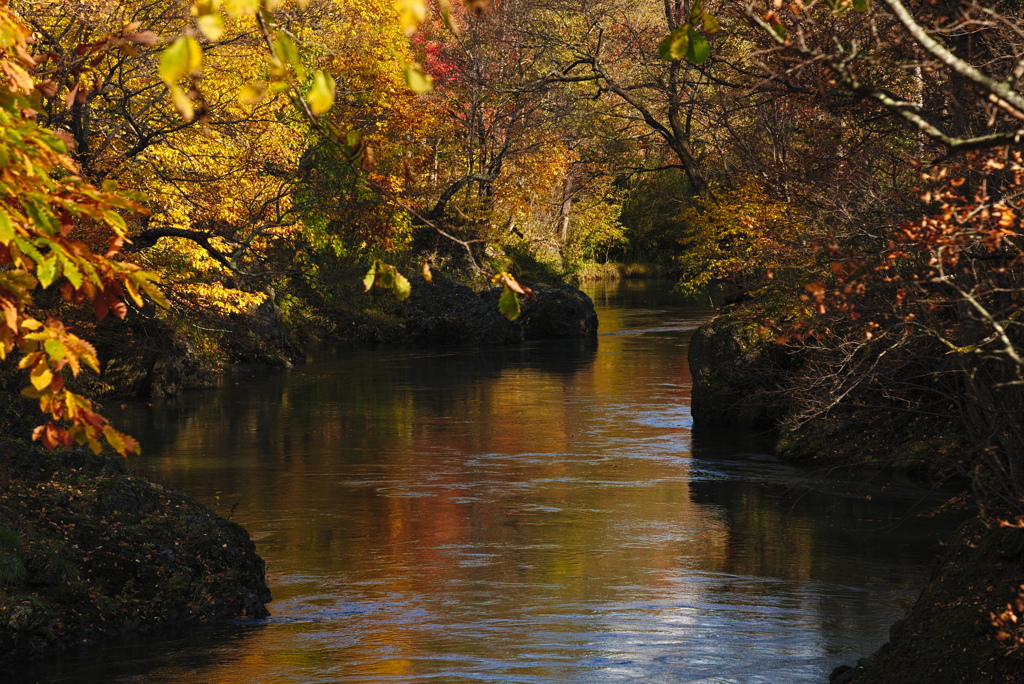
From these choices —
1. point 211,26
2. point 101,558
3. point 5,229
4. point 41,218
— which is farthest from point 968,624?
point 101,558

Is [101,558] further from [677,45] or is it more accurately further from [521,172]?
[521,172]

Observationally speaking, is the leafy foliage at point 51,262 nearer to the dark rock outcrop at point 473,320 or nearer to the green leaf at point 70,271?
the green leaf at point 70,271

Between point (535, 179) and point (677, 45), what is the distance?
50462 millimetres

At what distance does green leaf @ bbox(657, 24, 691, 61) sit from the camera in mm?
3682

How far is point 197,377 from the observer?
1206 inches

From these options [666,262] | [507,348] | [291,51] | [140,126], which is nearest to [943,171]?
[291,51]

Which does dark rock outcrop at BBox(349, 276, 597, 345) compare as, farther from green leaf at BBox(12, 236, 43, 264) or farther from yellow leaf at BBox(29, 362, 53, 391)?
green leaf at BBox(12, 236, 43, 264)

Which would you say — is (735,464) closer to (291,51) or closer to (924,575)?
(924,575)

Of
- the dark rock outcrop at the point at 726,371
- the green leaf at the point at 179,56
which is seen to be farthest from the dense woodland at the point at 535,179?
the dark rock outcrop at the point at 726,371

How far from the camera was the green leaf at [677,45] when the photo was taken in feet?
12.1

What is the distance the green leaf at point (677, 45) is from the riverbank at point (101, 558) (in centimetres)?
914

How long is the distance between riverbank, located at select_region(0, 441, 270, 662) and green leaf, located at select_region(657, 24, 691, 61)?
914cm

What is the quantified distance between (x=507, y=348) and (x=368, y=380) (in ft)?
28.2

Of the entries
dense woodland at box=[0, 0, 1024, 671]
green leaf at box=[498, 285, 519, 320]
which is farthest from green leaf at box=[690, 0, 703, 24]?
green leaf at box=[498, 285, 519, 320]
